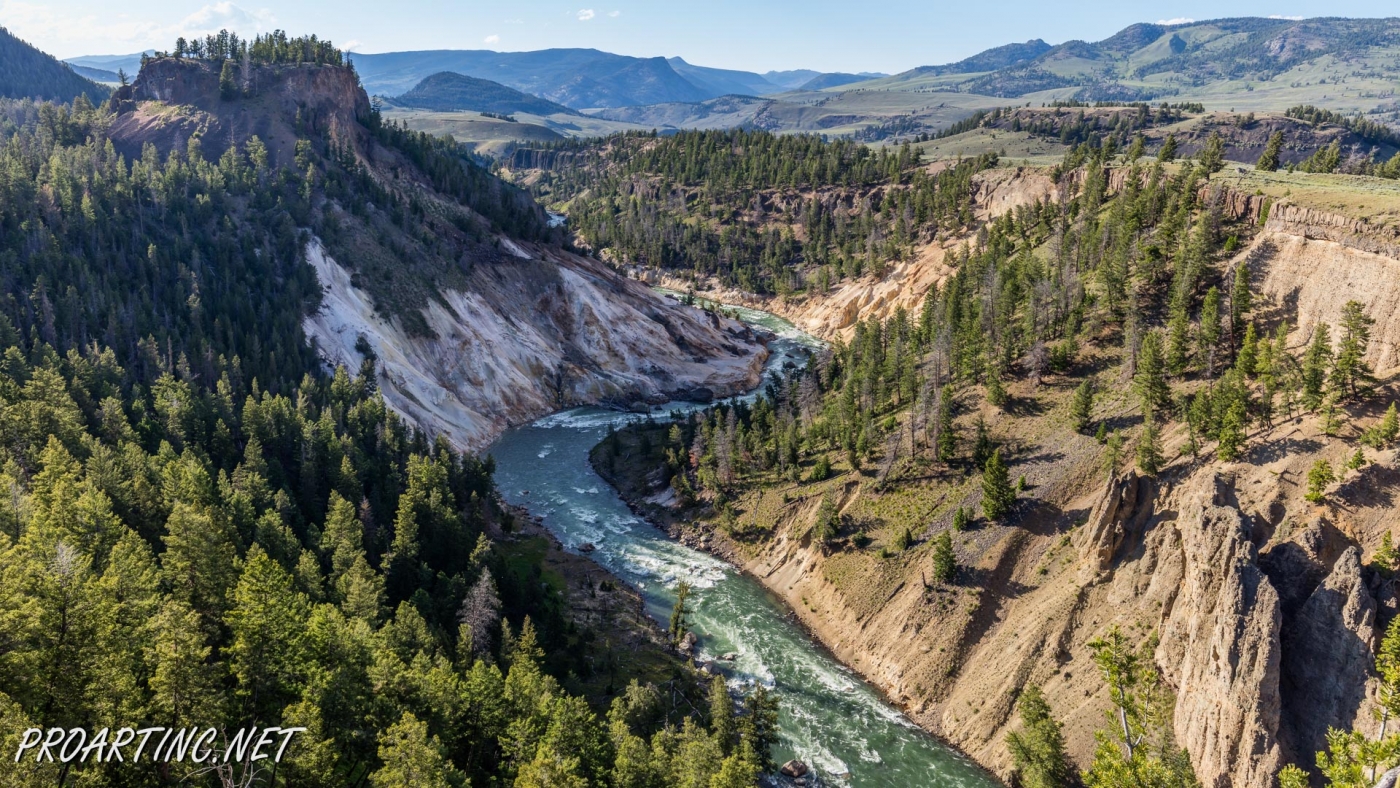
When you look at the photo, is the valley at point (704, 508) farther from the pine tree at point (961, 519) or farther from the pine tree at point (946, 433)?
the pine tree at point (961, 519)

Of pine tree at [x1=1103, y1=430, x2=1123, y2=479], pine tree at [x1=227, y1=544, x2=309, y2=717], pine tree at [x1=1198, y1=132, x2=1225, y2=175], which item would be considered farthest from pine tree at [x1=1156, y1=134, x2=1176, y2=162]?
pine tree at [x1=227, y1=544, x2=309, y2=717]

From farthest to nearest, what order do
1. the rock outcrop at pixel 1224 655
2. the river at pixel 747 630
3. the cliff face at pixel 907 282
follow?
the cliff face at pixel 907 282 < the river at pixel 747 630 < the rock outcrop at pixel 1224 655

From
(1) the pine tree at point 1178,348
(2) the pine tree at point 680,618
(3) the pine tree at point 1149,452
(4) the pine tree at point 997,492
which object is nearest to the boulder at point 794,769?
(2) the pine tree at point 680,618

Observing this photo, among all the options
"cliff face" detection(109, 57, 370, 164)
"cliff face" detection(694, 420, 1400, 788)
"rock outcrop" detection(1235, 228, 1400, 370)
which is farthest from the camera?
"cliff face" detection(109, 57, 370, 164)

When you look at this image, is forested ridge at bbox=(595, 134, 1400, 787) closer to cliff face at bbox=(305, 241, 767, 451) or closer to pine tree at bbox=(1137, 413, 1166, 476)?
pine tree at bbox=(1137, 413, 1166, 476)

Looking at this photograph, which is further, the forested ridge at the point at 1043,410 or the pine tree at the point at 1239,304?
the pine tree at the point at 1239,304

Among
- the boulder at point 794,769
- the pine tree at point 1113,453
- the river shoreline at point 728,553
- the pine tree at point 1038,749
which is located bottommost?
the river shoreline at point 728,553

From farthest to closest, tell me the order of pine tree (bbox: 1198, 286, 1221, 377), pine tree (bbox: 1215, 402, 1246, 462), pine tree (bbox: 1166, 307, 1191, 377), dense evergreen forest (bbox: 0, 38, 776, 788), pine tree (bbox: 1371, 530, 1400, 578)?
pine tree (bbox: 1166, 307, 1191, 377)
pine tree (bbox: 1198, 286, 1221, 377)
pine tree (bbox: 1215, 402, 1246, 462)
pine tree (bbox: 1371, 530, 1400, 578)
dense evergreen forest (bbox: 0, 38, 776, 788)
